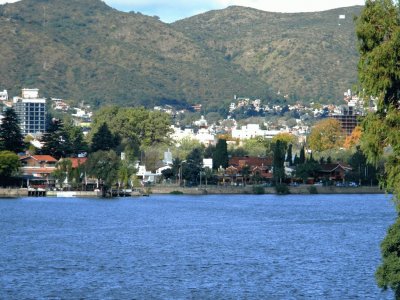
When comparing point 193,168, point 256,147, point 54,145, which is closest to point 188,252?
point 193,168

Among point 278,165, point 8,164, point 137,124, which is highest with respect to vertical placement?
point 137,124

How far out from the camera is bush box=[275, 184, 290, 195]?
117 metres

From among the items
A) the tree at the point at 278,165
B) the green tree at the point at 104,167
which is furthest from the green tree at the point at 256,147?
the green tree at the point at 104,167

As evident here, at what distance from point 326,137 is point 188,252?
129677 millimetres

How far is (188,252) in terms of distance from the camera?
5041 centimetres

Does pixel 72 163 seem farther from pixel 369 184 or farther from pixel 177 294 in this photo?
pixel 177 294

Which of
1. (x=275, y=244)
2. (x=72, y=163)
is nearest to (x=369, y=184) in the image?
(x=72, y=163)

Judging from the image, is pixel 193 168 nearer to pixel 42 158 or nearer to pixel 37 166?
pixel 42 158

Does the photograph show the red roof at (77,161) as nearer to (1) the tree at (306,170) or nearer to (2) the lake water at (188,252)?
(2) the lake water at (188,252)

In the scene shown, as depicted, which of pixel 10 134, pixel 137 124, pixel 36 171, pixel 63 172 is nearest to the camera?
pixel 63 172

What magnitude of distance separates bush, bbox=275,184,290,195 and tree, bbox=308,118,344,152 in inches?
2235

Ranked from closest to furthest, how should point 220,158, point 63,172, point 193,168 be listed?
point 63,172 → point 193,168 → point 220,158

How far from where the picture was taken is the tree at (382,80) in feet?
86.2

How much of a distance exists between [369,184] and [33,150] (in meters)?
34.1
